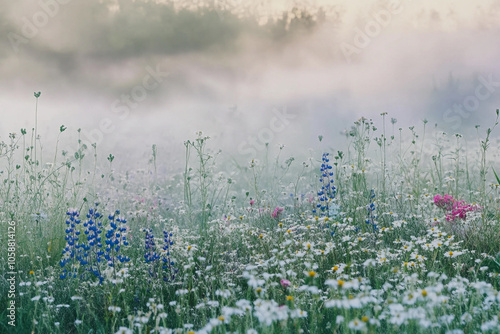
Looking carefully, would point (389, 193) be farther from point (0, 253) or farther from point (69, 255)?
point (0, 253)

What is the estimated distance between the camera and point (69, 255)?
4277mm

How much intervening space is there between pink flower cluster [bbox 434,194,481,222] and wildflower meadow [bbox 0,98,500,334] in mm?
17

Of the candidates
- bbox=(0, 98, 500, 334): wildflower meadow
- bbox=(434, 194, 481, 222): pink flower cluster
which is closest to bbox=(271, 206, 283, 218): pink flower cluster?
bbox=(0, 98, 500, 334): wildflower meadow

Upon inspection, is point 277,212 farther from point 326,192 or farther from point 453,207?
point 453,207

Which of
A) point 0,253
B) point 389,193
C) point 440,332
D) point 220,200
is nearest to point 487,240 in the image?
point 389,193

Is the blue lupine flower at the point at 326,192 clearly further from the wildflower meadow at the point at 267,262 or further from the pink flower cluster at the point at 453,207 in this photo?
the pink flower cluster at the point at 453,207

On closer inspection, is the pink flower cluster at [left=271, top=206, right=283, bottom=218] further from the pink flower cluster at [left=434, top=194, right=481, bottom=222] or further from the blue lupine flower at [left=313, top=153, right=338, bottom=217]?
the pink flower cluster at [left=434, top=194, right=481, bottom=222]

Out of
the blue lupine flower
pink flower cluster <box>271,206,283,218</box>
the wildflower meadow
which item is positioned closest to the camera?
the wildflower meadow

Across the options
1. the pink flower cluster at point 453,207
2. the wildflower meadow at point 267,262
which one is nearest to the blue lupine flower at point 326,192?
the wildflower meadow at point 267,262

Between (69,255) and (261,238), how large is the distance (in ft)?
6.61

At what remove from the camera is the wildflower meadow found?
9.91ft

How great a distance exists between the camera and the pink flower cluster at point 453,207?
17.9ft

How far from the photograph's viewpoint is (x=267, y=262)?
396 centimetres

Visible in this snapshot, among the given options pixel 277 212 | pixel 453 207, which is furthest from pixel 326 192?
pixel 453 207
